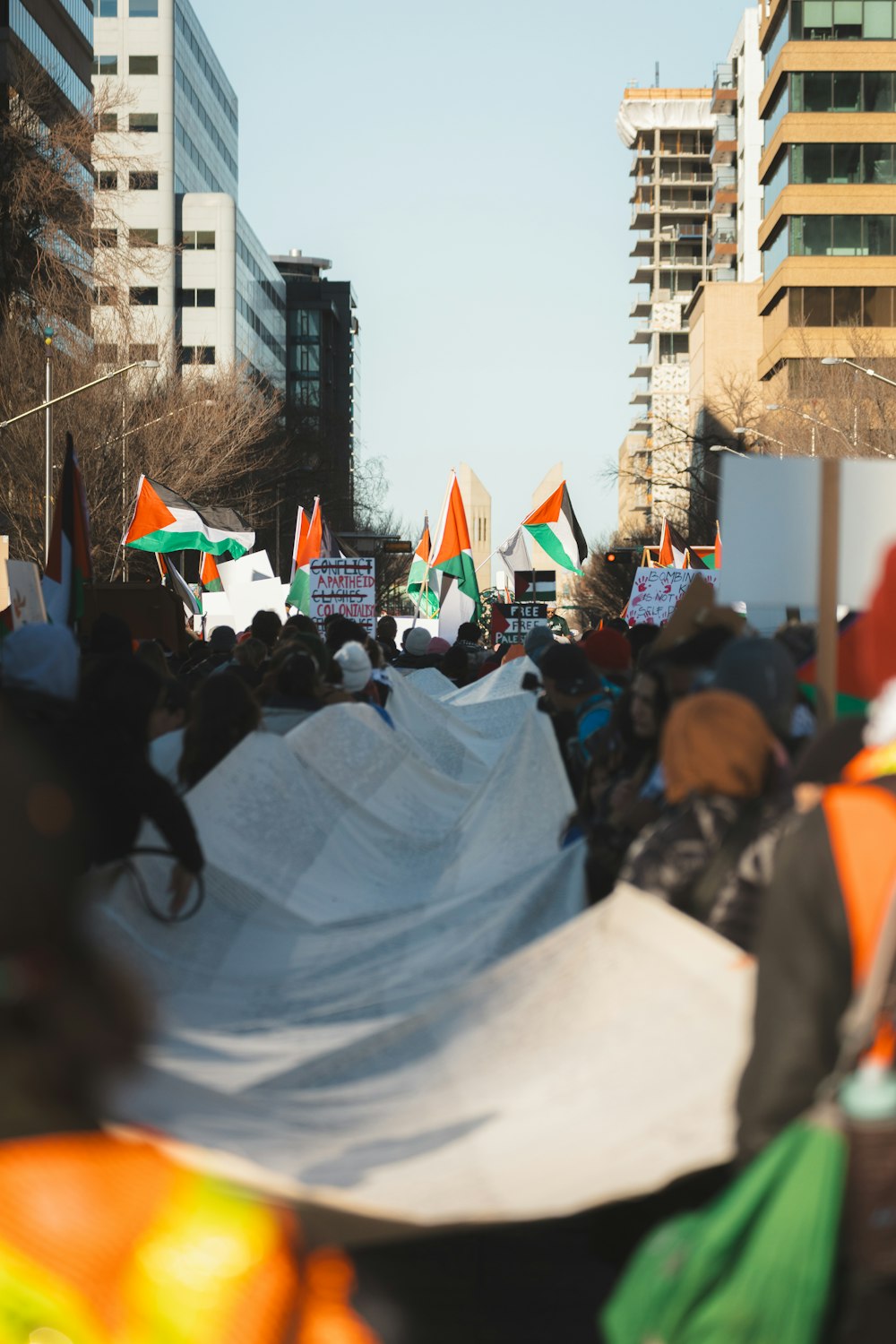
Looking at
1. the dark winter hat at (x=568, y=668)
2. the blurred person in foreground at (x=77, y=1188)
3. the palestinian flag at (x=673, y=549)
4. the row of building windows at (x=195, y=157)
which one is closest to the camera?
the blurred person in foreground at (x=77, y=1188)

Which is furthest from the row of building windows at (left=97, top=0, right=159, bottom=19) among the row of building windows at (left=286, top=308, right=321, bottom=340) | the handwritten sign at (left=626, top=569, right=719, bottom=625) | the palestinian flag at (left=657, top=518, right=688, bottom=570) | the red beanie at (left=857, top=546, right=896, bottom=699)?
the red beanie at (left=857, top=546, right=896, bottom=699)

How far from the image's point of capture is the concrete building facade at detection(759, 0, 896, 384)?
79312mm

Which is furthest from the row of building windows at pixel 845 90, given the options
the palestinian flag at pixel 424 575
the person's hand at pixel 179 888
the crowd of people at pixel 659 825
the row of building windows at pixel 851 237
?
the person's hand at pixel 179 888

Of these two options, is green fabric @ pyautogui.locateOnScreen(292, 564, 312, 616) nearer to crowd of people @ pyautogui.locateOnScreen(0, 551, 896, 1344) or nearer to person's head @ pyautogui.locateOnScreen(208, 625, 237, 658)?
person's head @ pyautogui.locateOnScreen(208, 625, 237, 658)

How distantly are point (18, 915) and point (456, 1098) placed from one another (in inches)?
78.7

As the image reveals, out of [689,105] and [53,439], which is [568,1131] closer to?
[53,439]

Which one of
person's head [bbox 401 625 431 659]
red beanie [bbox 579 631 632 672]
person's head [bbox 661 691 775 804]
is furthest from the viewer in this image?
person's head [bbox 401 625 431 659]

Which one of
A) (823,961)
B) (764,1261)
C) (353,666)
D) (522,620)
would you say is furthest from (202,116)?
(764,1261)

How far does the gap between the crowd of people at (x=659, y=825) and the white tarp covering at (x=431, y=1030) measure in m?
0.25

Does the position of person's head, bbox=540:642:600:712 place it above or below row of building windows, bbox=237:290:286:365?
below

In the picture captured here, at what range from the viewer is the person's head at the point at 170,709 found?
33.8 ft

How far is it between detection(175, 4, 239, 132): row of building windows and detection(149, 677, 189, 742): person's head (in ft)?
363

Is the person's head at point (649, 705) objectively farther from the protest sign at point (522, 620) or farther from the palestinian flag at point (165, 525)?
the protest sign at point (522, 620)

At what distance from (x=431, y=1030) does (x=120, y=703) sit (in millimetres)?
2497
